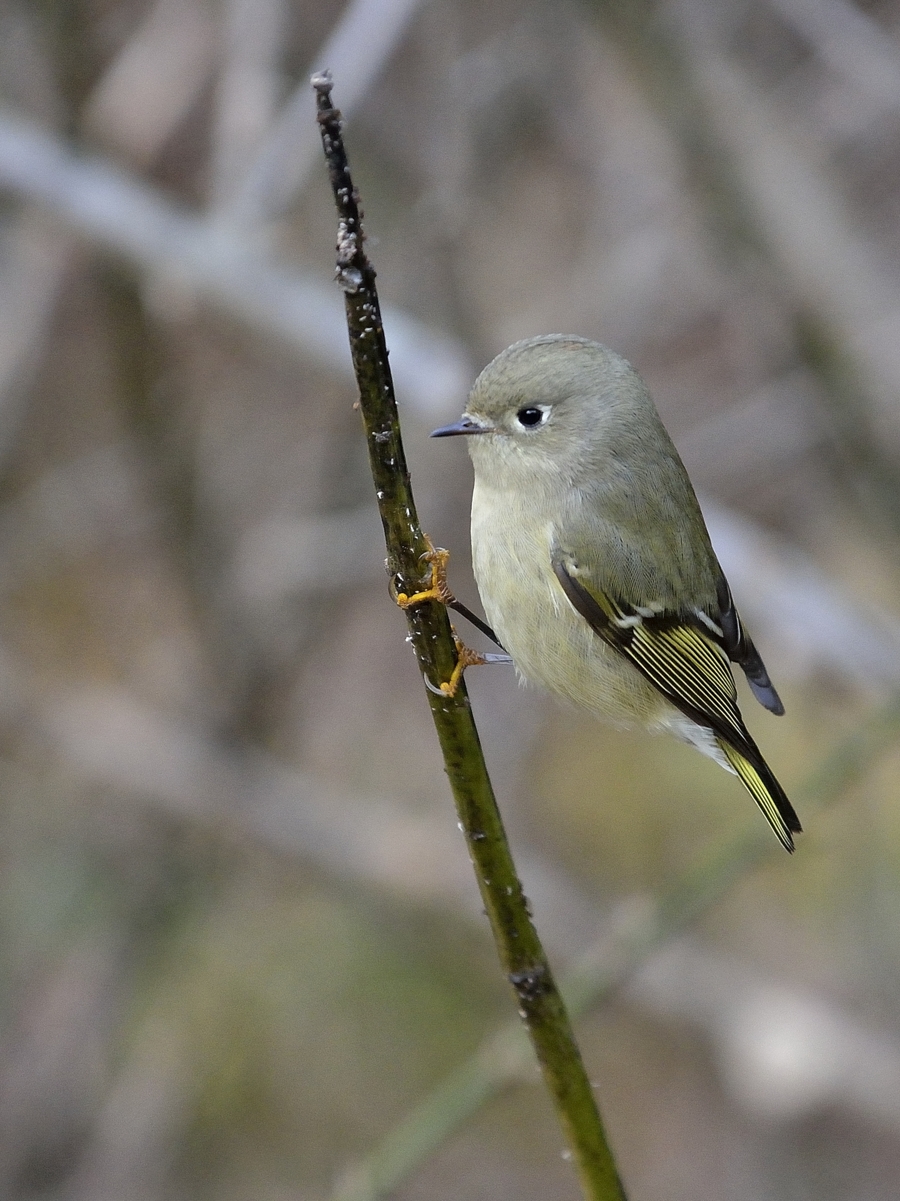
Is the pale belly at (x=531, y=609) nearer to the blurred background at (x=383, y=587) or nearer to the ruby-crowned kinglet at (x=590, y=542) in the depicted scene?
the ruby-crowned kinglet at (x=590, y=542)

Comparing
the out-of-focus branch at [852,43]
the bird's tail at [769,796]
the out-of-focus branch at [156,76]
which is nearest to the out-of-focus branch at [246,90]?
the out-of-focus branch at [156,76]

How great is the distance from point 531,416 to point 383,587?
11.7 ft

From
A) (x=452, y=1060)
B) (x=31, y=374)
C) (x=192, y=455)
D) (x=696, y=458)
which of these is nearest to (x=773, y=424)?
(x=696, y=458)

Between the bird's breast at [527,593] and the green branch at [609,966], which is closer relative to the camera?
the green branch at [609,966]

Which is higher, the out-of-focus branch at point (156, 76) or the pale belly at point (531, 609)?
the out-of-focus branch at point (156, 76)

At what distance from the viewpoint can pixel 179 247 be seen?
3.11m

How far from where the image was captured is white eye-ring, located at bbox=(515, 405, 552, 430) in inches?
92.4

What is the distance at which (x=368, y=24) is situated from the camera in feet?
9.93

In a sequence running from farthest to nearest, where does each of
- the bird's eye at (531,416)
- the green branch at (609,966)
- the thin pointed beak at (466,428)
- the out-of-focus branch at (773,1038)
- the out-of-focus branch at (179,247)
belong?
the out-of-focus branch at (773,1038), the out-of-focus branch at (179,247), the bird's eye at (531,416), the thin pointed beak at (466,428), the green branch at (609,966)

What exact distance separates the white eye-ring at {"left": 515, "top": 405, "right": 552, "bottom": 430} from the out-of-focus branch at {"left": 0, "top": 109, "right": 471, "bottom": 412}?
737 millimetres

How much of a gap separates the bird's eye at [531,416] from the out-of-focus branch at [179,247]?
0.74 metres

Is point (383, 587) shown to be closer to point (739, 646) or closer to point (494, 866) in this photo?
point (739, 646)

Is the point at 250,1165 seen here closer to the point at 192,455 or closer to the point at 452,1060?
the point at 452,1060

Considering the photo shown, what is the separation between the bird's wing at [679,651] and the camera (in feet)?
7.89
